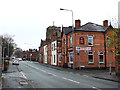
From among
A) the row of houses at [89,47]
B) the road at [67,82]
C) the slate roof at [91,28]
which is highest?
the slate roof at [91,28]

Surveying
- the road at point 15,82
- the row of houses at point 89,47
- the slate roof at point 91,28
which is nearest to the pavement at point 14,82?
the road at point 15,82

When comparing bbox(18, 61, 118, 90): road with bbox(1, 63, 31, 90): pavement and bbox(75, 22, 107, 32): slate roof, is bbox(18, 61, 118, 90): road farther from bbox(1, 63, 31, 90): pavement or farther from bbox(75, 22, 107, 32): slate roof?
bbox(75, 22, 107, 32): slate roof

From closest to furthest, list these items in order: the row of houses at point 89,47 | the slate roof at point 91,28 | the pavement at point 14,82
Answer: the pavement at point 14,82, the row of houses at point 89,47, the slate roof at point 91,28

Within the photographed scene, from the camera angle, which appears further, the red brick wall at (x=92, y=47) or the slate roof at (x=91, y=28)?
the slate roof at (x=91, y=28)

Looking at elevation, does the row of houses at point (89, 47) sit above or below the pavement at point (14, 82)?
above

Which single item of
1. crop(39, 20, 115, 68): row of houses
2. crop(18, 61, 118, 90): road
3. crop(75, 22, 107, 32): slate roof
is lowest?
crop(18, 61, 118, 90): road

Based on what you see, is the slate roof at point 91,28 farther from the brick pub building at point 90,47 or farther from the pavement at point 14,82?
the pavement at point 14,82

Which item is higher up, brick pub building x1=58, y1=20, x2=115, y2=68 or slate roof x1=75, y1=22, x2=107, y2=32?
slate roof x1=75, y1=22, x2=107, y2=32

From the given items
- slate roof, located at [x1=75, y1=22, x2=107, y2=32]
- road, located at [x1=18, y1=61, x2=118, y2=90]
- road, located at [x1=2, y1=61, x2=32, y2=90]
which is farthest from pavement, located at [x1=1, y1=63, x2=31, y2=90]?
slate roof, located at [x1=75, y1=22, x2=107, y2=32]

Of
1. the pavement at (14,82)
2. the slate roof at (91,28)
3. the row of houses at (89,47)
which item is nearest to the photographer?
the pavement at (14,82)

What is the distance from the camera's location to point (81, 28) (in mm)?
32812

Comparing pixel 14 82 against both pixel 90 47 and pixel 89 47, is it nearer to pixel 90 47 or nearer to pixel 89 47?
pixel 89 47

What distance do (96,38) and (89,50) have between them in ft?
9.48

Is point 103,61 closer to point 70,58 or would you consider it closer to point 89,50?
point 89,50
